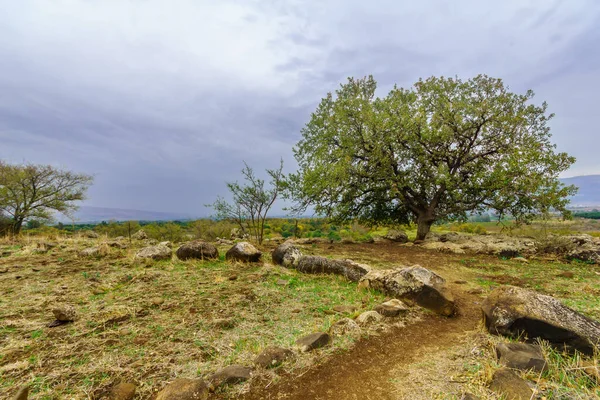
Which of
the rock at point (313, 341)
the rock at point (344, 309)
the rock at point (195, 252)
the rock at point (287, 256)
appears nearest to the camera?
the rock at point (313, 341)

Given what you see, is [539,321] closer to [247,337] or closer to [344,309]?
[344,309]

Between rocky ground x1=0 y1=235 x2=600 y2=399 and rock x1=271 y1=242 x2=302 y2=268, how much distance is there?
3.15 feet

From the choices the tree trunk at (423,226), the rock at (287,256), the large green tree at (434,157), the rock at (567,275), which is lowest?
the rock at (567,275)

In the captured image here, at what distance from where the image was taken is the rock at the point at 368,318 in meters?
5.01

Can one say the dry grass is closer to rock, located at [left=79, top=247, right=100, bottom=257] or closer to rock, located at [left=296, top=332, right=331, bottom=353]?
rock, located at [left=296, top=332, right=331, bottom=353]

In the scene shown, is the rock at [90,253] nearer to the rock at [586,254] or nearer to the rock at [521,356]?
the rock at [521,356]

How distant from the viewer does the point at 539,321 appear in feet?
13.6

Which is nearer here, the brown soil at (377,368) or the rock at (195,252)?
the brown soil at (377,368)

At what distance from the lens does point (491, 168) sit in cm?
1625

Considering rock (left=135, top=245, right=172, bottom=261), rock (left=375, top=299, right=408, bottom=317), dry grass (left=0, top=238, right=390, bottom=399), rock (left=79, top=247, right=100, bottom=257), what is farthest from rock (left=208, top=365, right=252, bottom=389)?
rock (left=79, top=247, right=100, bottom=257)

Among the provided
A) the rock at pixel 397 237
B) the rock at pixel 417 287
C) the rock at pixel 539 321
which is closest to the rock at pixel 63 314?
the rock at pixel 417 287

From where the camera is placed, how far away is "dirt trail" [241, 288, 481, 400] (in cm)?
312

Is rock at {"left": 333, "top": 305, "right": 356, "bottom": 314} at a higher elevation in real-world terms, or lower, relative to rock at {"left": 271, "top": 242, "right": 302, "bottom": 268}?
lower

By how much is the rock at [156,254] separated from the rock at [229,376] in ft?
26.1
